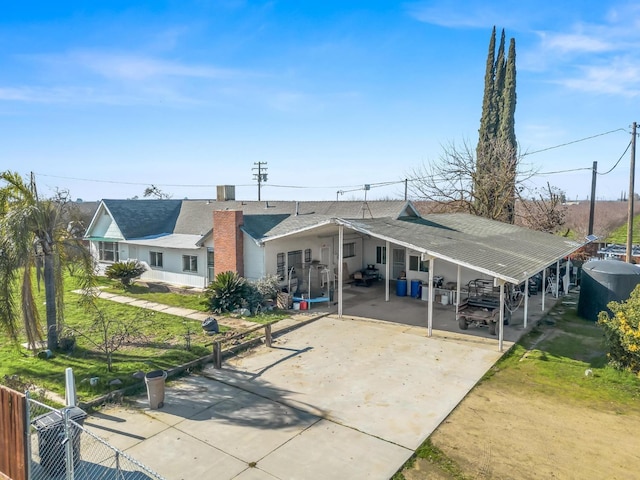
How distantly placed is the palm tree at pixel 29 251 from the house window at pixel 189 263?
1040cm

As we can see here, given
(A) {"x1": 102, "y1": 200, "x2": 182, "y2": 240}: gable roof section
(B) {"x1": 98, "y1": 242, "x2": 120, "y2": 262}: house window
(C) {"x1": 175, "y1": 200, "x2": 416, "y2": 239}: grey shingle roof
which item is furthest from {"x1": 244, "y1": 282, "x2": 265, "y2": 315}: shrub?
(B) {"x1": 98, "y1": 242, "x2": 120, "y2": 262}: house window

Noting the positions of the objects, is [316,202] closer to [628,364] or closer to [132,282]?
[132,282]

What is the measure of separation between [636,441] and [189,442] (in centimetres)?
849

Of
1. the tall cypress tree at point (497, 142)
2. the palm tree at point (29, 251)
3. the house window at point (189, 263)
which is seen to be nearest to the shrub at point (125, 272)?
the house window at point (189, 263)

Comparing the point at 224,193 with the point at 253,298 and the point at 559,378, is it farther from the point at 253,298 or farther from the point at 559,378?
the point at 559,378

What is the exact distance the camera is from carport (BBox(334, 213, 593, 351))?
13.9 meters

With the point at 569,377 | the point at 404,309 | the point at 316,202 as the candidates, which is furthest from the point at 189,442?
the point at 316,202

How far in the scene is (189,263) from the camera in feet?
78.5

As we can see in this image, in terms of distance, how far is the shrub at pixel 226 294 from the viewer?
59.4 ft

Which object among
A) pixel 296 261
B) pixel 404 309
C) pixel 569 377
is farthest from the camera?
pixel 296 261

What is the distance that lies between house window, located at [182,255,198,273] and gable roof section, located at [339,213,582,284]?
398 inches

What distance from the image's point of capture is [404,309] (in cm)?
1873

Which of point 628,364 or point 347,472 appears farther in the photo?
point 628,364

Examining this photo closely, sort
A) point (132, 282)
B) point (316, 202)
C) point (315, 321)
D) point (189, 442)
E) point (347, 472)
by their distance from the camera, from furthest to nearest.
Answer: point (316, 202) → point (132, 282) → point (315, 321) → point (189, 442) → point (347, 472)
